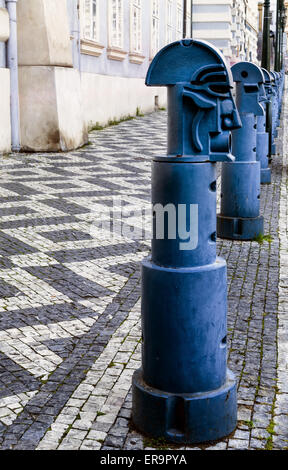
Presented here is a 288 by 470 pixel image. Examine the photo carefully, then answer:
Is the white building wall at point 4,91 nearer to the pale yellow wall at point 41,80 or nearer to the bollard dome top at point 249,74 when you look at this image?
the pale yellow wall at point 41,80

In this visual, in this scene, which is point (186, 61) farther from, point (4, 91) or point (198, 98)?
point (4, 91)

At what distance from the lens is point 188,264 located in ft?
8.93

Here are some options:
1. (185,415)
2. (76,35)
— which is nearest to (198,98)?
(185,415)

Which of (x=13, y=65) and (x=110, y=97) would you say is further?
(x=110, y=97)

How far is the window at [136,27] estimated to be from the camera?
21391 millimetres

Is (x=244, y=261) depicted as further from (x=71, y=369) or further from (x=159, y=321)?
(x=159, y=321)

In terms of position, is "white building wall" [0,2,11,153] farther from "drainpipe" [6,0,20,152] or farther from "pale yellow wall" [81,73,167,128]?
"pale yellow wall" [81,73,167,128]

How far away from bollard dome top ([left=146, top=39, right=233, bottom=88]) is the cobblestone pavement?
1461mm

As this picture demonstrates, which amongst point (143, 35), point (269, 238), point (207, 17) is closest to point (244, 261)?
point (269, 238)

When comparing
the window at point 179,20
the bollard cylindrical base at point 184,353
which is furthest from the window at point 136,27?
the bollard cylindrical base at point 184,353

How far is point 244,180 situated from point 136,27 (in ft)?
56.8

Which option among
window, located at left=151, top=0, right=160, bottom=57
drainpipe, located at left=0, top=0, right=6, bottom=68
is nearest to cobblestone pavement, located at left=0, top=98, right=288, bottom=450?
drainpipe, located at left=0, top=0, right=6, bottom=68

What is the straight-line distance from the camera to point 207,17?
41.6 metres

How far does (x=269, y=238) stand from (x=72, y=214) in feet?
6.80
